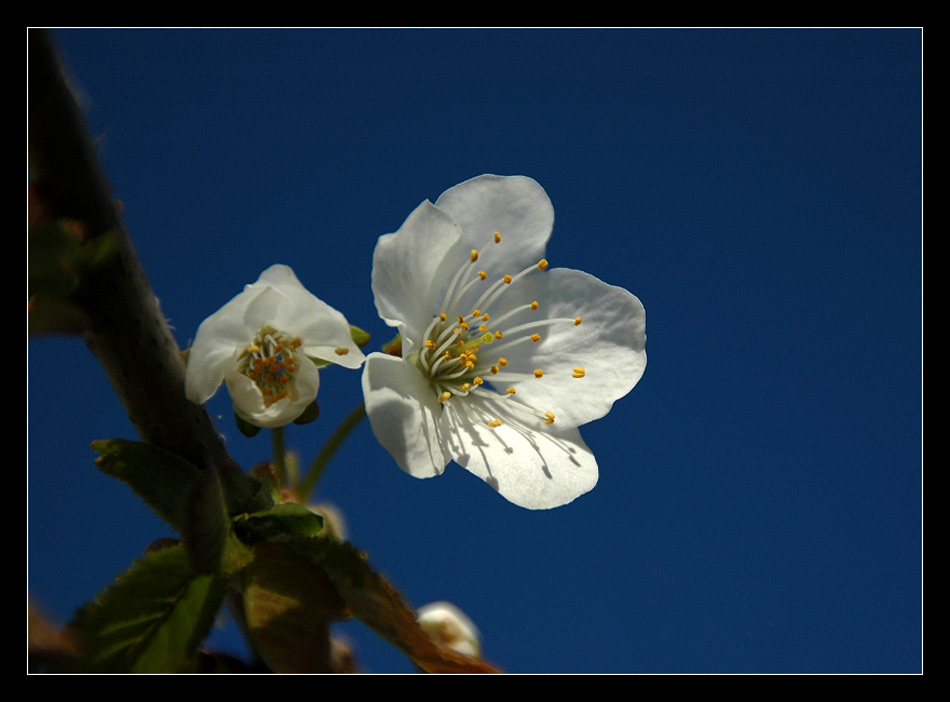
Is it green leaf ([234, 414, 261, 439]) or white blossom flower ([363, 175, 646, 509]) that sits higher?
white blossom flower ([363, 175, 646, 509])

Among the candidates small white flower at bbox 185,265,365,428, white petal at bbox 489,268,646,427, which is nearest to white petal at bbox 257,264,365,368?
small white flower at bbox 185,265,365,428

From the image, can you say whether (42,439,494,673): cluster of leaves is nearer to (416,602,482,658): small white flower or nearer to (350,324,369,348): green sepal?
(350,324,369,348): green sepal

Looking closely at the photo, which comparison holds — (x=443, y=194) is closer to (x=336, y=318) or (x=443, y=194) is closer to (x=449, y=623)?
(x=336, y=318)

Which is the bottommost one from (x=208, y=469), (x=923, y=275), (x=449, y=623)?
(x=449, y=623)

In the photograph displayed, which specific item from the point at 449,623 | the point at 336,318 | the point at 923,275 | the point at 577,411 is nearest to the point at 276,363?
the point at 336,318

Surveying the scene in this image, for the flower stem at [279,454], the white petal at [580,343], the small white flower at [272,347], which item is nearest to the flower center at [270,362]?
the small white flower at [272,347]
